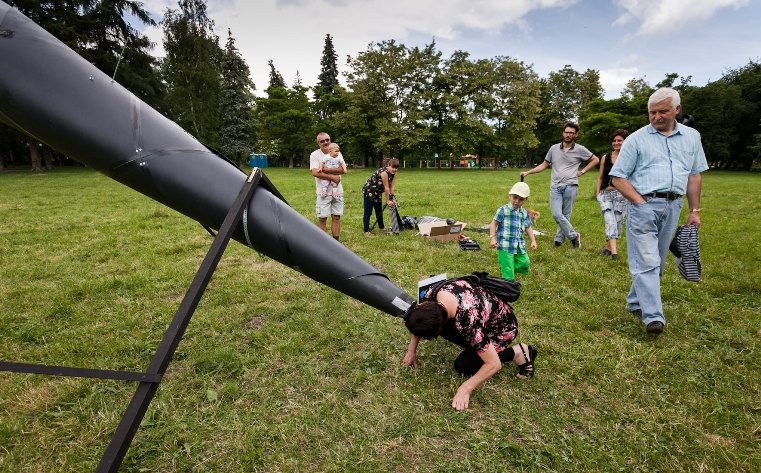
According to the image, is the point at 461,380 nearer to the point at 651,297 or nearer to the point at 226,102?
the point at 651,297

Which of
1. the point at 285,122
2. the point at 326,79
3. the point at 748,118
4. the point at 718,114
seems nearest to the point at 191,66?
the point at 285,122

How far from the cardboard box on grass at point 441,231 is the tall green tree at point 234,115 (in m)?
41.0

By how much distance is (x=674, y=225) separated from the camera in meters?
3.83

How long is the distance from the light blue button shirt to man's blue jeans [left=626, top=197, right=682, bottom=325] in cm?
Answer: 16

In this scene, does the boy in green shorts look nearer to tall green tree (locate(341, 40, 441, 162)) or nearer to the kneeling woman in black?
the kneeling woman in black

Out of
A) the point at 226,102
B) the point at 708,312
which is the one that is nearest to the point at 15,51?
the point at 708,312

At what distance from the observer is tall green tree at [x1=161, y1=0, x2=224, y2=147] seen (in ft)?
109

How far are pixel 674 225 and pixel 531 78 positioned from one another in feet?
158

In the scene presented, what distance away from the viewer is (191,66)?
1321 inches

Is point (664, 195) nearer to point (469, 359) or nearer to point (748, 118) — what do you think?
point (469, 359)

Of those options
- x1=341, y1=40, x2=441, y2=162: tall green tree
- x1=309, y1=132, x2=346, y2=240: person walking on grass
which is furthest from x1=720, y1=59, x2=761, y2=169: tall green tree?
x1=309, y1=132, x2=346, y2=240: person walking on grass

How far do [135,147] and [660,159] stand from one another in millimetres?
4227

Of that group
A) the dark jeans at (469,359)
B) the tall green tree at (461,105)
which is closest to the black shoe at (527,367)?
the dark jeans at (469,359)

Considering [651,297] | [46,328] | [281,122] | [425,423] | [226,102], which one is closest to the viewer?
[425,423]
